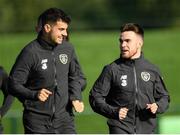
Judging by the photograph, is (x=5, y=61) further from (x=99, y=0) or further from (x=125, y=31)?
(x=125, y=31)

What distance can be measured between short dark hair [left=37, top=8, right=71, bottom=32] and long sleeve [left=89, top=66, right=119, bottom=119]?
781mm

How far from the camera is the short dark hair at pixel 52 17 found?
33.5 ft

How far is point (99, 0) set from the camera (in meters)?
33.6

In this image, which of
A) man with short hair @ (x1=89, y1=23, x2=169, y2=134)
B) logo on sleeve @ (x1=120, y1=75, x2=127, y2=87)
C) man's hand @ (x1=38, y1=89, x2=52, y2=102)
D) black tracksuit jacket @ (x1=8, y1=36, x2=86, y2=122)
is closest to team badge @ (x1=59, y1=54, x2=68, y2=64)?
black tracksuit jacket @ (x1=8, y1=36, x2=86, y2=122)

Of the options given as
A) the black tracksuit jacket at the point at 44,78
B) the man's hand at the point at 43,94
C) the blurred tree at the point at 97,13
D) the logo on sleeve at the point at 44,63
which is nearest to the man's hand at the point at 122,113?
the black tracksuit jacket at the point at 44,78

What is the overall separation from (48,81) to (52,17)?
0.76m

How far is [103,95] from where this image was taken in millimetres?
10234

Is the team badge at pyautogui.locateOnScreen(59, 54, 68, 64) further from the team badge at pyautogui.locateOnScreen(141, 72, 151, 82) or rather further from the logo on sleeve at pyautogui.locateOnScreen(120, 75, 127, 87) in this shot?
the team badge at pyautogui.locateOnScreen(141, 72, 151, 82)

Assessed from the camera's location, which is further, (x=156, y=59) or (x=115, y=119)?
(x=156, y=59)

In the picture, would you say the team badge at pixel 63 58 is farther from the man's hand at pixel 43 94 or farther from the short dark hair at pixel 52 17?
the man's hand at pixel 43 94

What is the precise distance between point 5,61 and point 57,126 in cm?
2268

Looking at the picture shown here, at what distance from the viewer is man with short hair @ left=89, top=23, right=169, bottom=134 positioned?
33.6 feet

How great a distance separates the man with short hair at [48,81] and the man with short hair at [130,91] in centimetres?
35

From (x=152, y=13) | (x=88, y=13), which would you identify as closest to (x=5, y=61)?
(x=88, y=13)
